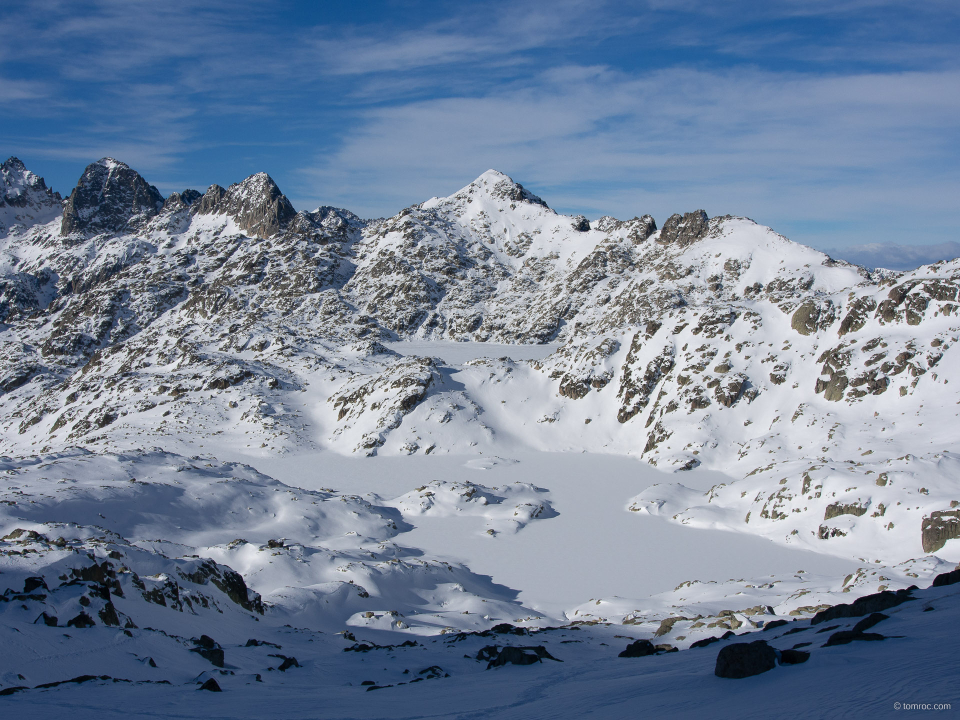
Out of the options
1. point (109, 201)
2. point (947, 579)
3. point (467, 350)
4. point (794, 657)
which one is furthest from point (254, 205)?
point (794, 657)

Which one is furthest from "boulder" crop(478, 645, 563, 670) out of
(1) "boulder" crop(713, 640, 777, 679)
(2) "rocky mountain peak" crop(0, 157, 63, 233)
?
(2) "rocky mountain peak" crop(0, 157, 63, 233)

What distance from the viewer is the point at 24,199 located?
184 metres

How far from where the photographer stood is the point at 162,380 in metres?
76.1

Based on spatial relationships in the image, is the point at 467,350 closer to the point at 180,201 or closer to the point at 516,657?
the point at 516,657

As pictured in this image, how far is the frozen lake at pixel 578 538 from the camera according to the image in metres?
30.6

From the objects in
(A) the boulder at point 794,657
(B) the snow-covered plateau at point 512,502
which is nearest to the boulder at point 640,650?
(B) the snow-covered plateau at point 512,502

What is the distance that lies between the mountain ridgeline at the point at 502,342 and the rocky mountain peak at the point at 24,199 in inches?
244

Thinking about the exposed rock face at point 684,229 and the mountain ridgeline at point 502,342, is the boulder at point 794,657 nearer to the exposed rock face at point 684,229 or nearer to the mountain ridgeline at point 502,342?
the mountain ridgeline at point 502,342

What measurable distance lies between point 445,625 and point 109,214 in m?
184

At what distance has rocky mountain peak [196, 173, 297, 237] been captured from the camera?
14688cm

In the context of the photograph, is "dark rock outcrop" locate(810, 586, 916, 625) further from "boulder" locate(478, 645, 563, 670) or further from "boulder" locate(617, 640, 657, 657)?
"boulder" locate(478, 645, 563, 670)

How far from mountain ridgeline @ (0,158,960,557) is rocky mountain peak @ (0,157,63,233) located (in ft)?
20.3

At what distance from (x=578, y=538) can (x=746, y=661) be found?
2870 cm

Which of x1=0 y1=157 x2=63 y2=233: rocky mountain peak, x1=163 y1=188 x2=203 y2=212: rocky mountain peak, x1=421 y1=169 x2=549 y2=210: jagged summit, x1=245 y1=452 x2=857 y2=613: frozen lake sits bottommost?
x1=245 y1=452 x2=857 y2=613: frozen lake
